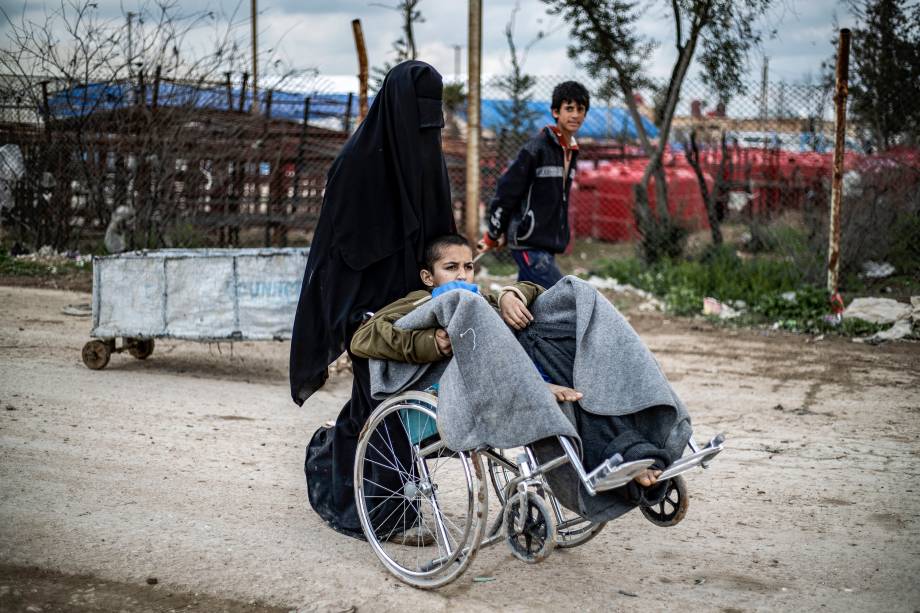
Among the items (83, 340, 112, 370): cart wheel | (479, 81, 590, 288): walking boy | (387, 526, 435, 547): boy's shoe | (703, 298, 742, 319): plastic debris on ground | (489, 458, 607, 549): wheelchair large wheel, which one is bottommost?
(387, 526, 435, 547): boy's shoe

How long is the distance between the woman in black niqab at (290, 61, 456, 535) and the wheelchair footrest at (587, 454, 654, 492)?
45.3 inches

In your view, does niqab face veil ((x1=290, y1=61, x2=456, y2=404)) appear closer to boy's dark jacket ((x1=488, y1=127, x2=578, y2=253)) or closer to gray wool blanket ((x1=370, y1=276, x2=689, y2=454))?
gray wool blanket ((x1=370, y1=276, x2=689, y2=454))

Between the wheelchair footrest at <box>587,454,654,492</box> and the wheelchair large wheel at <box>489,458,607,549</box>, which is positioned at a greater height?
the wheelchair footrest at <box>587,454,654,492</box>

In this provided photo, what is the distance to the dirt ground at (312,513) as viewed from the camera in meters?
3.25

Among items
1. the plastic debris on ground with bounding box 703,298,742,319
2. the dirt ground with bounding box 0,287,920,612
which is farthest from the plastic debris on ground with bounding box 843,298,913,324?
the dirt ground with bounding box 0,287,920,612

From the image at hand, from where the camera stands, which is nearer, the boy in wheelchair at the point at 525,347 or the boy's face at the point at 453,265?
the boy in wheelchair at the point at 525,347

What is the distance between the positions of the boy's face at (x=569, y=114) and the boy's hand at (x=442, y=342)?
322cm

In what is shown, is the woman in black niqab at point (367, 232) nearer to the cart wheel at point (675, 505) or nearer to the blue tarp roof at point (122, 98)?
the cart wheel at point (675, 505)

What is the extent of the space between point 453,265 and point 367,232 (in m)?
0.36

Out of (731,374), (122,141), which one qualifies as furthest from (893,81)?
(122,141)

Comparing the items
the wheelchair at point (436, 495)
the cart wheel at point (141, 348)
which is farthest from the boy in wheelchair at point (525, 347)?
the cart wheel at point (141, 348)

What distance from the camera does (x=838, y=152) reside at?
8.44 metres

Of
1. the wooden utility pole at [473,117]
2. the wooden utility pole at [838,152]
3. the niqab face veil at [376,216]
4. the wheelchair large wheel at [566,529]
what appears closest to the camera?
the wheelchair large wheel at [566,529]

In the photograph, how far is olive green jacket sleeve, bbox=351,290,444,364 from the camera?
3.19m
